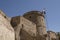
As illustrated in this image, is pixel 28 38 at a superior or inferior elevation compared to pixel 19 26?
inferior

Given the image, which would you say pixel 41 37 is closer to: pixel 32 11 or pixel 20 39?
pixel 20 39

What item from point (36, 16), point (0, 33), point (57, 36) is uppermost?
point (36, 16)

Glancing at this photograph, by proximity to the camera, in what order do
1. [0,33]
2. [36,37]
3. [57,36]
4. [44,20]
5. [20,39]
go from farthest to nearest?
[44,20]
[57,36]
[36,37]
[20,39]
[0,33]

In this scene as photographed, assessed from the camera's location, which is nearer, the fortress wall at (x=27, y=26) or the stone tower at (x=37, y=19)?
the fortress wall at (x=27, y=26)

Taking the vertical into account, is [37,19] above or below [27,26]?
above

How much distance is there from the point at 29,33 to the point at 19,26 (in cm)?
169

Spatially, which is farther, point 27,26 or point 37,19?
point 37,19

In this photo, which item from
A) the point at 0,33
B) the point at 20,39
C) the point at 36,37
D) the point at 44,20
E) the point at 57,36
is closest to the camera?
the point at 0,33

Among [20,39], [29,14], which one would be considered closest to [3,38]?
[20,39]

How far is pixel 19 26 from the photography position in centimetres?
2058

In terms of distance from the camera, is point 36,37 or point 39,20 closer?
point 36,37

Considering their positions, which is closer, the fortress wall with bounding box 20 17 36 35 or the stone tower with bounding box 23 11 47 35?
the fortress wall with bounding box 20 17 36 35

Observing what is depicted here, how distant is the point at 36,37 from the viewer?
21.3 metres

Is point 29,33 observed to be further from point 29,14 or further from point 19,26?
point 29,14
